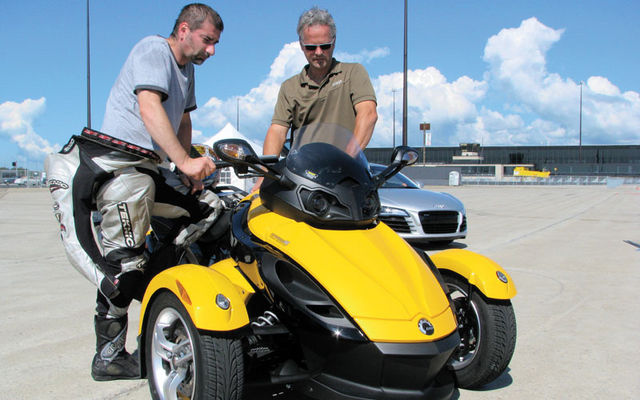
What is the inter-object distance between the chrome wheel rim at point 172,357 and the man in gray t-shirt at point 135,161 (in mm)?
508

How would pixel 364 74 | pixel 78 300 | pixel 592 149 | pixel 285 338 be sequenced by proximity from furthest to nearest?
pixel 592 149, pixel 78 300, pixel 364 74, pixel 285 338

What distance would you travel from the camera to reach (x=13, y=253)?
7.48 meters

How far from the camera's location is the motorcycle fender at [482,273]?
2660mm

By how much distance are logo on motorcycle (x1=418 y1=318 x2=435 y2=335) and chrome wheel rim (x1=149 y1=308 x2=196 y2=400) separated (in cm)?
97

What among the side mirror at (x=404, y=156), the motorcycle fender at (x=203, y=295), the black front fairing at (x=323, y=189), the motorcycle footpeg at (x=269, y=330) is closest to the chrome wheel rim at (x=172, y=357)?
the motorcycle fender at (x=203, y=295)

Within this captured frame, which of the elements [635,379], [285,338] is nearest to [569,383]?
[635,379]

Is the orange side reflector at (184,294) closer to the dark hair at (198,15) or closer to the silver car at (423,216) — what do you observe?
the dark hair at (198,15)

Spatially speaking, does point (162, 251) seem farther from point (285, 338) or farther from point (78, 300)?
point (78, 300)

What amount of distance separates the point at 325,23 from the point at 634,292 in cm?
426

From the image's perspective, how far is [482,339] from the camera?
2629 mm

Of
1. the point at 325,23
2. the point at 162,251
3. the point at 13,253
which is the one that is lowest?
the point at 13,253

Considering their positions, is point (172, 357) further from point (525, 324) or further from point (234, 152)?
point (525, 324)

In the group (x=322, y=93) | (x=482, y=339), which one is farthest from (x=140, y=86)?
(x=482, y=339)

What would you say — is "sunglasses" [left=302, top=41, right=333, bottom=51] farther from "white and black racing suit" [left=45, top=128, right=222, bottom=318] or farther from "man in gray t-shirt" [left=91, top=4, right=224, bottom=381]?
"white and black racing suit" [left=45, top=128, right=222, bottom=318]
